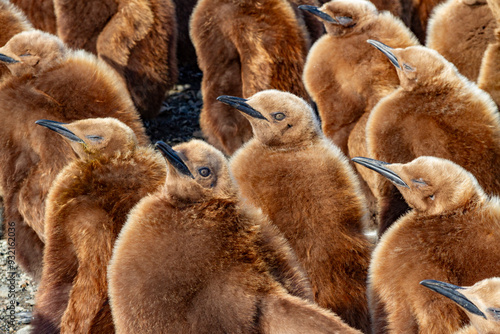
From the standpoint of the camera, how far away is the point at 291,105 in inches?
107

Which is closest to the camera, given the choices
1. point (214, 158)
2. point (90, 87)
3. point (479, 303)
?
point (479, 303)

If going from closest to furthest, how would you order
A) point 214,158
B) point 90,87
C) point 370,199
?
point 214,158 < point 90,87 < point 370,199

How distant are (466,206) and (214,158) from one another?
2.83 ft

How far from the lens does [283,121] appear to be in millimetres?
2707

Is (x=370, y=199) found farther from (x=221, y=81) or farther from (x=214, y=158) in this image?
(x=214, y=158)

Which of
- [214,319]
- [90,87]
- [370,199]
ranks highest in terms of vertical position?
[214,319]

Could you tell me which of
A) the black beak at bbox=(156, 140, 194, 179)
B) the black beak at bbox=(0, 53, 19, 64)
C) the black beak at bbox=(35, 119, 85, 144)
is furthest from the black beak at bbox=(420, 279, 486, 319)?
the black beak at bbox=(0, 53, 19, 64)

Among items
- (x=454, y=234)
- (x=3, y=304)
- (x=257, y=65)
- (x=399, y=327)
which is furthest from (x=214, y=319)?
(x=257, y=65)

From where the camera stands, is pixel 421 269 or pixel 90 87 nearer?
pixel 421 269

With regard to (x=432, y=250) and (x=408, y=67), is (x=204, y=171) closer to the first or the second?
(x=432, y=250)

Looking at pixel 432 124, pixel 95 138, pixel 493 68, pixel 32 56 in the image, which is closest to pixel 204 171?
pixel 95 138

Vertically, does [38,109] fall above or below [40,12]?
above

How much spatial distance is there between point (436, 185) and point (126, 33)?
2.41 meters

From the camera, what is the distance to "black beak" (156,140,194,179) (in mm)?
2109
